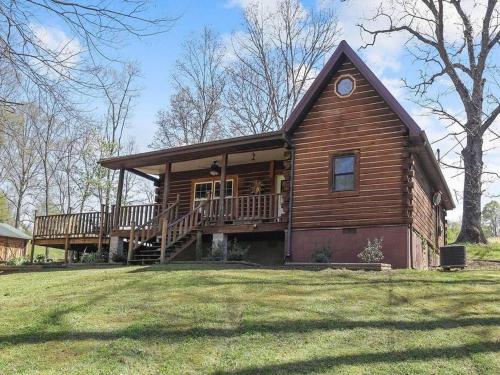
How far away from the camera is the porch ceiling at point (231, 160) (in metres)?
19.9

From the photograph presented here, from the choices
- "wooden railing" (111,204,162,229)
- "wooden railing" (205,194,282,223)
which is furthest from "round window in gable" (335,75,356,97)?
"wooden railing" (111,204,162,229)

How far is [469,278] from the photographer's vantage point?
1251cm

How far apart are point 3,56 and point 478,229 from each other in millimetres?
22039

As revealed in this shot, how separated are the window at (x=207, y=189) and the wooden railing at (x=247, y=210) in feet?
8.01

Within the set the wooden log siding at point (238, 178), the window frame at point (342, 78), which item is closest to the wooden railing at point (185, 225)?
the wooden log siding at point (238, 178)

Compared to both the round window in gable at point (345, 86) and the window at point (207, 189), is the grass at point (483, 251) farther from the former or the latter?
the window at point (207, 189)

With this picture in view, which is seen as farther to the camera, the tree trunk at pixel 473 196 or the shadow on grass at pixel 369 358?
the tree trunk at pixel 473 196

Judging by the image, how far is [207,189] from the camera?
22.9 metres

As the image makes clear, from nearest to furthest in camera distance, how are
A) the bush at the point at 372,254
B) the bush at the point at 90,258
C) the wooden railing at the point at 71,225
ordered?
the bush at the point at 372,254 < the bush at the point at 90,258 < the wooden railing at the point at 71,225

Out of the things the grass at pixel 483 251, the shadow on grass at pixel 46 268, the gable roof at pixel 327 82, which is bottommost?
the shadow on grass at pixel 46 268

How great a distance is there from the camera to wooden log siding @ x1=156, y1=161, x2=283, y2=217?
69.8ft

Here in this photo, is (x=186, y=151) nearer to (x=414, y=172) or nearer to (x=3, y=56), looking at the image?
(x=414, y=172)

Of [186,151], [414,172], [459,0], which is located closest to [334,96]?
[414,172]

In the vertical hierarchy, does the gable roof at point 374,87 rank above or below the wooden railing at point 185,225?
above
